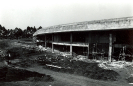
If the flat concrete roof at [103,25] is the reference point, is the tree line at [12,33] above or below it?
above

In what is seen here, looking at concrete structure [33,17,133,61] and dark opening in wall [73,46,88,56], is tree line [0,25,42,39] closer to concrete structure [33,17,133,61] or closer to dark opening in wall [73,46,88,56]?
dark opening in wall [73,46,88,56]

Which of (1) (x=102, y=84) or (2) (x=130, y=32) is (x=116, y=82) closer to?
(1) (x=102, y=84)

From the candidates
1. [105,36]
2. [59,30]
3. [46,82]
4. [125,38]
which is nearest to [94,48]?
[105,36]

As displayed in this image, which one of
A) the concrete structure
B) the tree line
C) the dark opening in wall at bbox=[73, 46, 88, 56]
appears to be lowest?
the dark opening in wall at bbox=[73, 46, 88, 56]

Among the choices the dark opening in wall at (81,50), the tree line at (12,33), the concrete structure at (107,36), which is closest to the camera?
the concrete structure at (107,36)

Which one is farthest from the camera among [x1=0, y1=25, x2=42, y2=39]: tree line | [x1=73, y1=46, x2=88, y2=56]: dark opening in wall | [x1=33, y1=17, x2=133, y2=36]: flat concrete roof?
[x1=0, y1=25, x2=42, y2=39]: tree line

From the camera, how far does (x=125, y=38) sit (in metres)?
21.8

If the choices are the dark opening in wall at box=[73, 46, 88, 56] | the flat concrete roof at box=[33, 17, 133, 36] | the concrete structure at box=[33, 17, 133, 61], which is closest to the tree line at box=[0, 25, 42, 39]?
the dark opening in wall at box=[73, 46, 88, 56]

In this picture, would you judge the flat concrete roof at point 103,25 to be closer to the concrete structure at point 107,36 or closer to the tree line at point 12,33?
the concrete structure at point 107,36

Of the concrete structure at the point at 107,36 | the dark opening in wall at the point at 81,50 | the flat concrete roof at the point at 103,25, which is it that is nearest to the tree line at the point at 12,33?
the dark opening in wall at the point at 81,50

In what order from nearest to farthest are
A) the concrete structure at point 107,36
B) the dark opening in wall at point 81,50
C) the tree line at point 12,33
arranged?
the concrete structure at point 107,36 → the dark opening in wall at point 81,50 → the tree line at point 12,33

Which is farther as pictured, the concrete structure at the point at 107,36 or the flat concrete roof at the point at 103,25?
the concrete structure at the point at 107,36

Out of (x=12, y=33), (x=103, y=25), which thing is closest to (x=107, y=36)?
(x=103, y=25)

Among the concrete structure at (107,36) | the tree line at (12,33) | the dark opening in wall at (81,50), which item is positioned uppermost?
the tree line at (12,33)
